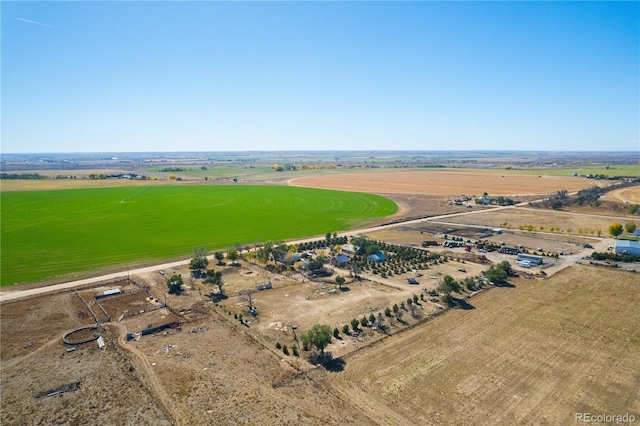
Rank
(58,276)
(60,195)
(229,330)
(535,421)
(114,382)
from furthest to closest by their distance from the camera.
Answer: (60,195), (58,276), (229,330), (114,382), (535,421)

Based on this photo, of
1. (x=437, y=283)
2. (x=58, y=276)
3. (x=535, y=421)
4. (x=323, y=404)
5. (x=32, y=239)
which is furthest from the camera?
(x=32, y=239)

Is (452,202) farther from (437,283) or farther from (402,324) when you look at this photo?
(402,324)

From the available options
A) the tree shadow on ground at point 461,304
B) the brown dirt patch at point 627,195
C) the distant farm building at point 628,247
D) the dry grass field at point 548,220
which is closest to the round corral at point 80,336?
the tree shadow on ground at point 461,304

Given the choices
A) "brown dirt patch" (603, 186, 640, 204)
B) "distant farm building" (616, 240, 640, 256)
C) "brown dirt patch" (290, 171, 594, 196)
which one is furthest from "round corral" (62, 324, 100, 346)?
"brown dirt patch" (603, 186, 640, 204)

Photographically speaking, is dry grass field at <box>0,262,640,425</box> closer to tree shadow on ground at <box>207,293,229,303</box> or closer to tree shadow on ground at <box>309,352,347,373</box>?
tree shadow on ground at <box>309,352,347,373</box>

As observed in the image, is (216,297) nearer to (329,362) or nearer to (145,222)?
(329,362)

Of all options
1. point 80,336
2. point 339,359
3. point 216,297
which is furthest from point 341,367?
point 80,336

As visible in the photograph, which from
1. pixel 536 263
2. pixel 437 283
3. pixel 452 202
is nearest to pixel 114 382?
pixel 437 283

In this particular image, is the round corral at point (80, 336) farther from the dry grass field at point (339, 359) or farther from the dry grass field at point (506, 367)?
the dry grass field at point (506, 367)
